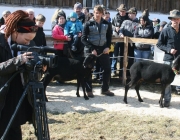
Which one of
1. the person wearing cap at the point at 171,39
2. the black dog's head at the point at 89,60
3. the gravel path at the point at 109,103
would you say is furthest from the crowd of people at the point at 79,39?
the gravel path at the point at 109,103

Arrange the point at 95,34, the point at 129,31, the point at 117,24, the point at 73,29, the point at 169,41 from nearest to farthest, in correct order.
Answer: the point at 169,41, the point at 95,34, the point at 73,29, the point at 129,31, the point at 117,24

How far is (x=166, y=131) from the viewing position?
5.10m

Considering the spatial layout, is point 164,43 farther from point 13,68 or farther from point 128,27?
point 13,68

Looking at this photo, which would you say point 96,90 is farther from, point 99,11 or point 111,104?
point 99,11

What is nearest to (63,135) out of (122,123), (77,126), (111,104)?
(77,126)

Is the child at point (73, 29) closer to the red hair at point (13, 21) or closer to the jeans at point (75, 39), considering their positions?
the jeans at point (75, 39)

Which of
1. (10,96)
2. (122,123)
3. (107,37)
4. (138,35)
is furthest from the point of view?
(138,35)

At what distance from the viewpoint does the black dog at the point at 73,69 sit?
6.89 meters

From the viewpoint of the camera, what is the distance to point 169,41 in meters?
6.38

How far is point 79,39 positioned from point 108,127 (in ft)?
10.1

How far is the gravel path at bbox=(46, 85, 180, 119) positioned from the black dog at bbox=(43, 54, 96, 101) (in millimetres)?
374

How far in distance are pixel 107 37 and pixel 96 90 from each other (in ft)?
4.71

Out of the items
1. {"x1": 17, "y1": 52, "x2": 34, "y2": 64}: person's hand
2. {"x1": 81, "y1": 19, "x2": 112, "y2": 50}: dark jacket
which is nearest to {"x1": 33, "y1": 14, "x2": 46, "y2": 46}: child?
{"x1": 81, "y1": 19, "x2": 112, "y2": 50}: dark jacket

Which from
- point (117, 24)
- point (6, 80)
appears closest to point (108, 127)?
point (6, 80)
